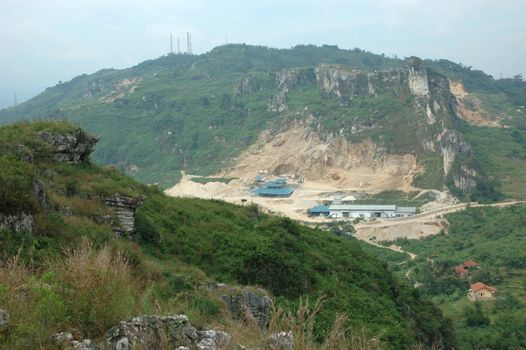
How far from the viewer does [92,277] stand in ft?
15.2

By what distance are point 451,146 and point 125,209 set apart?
55.0 m

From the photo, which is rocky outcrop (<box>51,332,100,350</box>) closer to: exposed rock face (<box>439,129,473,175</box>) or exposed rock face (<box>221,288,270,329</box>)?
exposed rock face (<box>221,288,270,329</box>)

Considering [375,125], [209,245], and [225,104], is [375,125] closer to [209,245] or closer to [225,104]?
[225,104]

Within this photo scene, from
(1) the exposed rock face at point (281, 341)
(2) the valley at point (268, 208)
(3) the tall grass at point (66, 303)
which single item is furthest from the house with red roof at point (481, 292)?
(3) the tall grass at point (66, 303)

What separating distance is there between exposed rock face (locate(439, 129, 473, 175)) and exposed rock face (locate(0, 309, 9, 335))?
6001 centimetres

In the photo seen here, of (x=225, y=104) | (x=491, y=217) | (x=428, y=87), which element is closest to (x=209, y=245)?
(x=491, y=217)

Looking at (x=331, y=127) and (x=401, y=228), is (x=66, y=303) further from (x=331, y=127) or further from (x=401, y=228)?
(x=331, y=127)

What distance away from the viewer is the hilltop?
6219cm

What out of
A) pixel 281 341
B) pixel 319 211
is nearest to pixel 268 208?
pixel 319 211

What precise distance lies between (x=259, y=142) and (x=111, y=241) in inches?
2847

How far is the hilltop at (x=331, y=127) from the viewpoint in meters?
62.2

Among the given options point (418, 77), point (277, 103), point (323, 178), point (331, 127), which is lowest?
point (323, 178)

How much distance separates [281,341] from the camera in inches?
187

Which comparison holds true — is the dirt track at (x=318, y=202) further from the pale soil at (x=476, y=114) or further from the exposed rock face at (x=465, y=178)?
the pale soil at (x=476, y=114)
